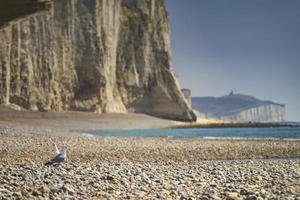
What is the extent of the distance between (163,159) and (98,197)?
731cm

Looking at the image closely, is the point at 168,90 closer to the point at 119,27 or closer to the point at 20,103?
the point at 119,27

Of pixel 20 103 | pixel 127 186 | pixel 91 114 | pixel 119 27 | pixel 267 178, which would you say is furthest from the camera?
pixel 119 27

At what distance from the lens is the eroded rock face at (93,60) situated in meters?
48.2

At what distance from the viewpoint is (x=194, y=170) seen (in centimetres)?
1048

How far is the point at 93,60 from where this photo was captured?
56.5 metres

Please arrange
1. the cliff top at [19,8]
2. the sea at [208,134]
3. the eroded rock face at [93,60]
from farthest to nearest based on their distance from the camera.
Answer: the eroded rock face at [93,60], the sea at [208,134], the cliff top at [19,8]

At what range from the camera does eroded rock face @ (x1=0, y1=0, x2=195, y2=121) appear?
4822cm

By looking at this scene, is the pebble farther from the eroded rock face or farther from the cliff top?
the eroded rock face

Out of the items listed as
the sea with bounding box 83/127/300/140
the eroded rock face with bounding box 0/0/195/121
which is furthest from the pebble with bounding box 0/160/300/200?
the eroded rock face with bounding box 0/0/195/121

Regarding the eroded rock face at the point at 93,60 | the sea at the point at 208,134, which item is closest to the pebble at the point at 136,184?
the sea at the point at 208,134

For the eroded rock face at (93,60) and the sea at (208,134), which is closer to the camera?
the sea at (208,134)

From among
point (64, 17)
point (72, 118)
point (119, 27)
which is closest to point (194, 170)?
point (72, 118)

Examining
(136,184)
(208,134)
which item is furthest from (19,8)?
(208,134)

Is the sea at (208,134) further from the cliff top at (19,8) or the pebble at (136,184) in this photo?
the pebble at (136,184)
